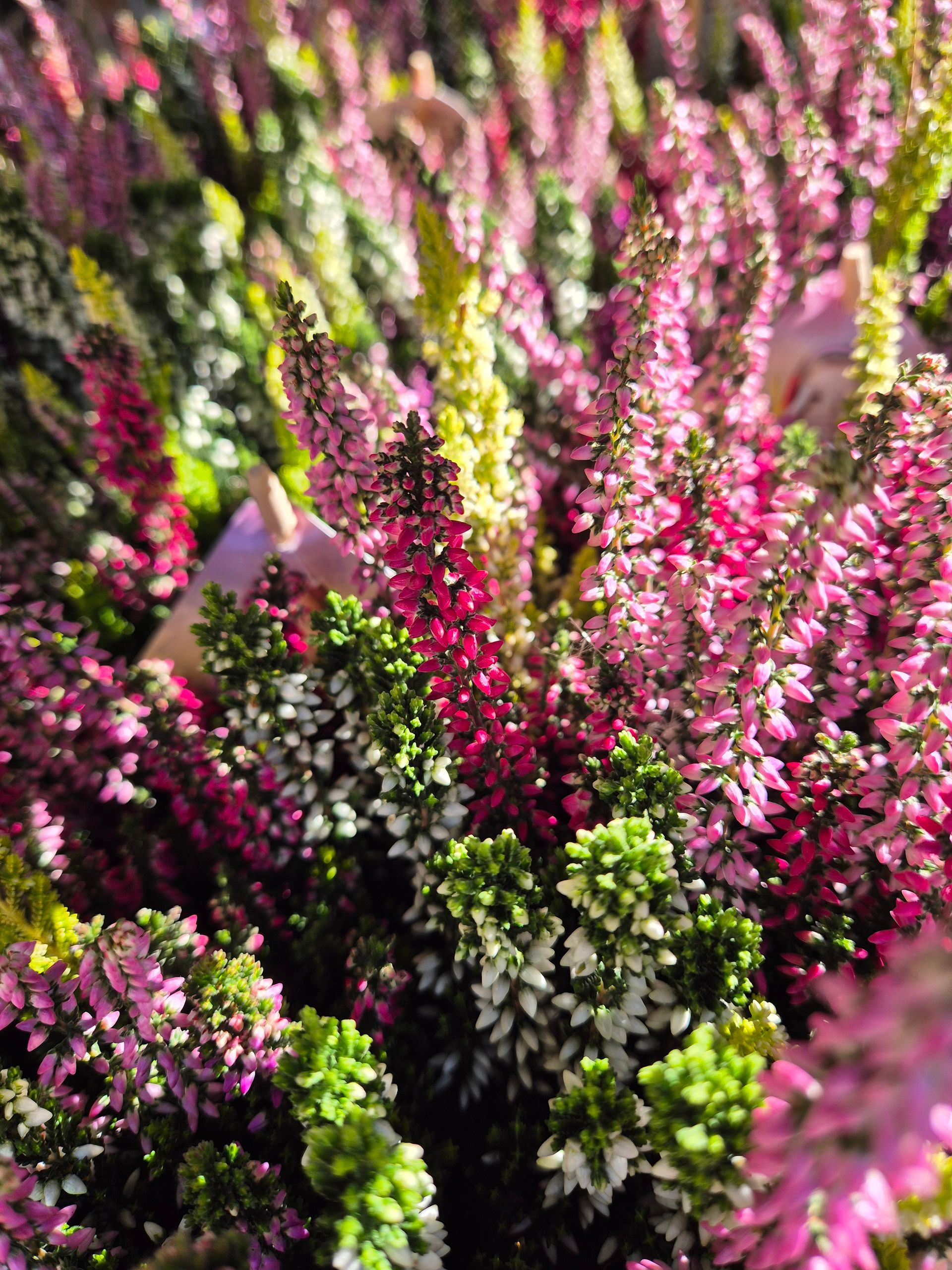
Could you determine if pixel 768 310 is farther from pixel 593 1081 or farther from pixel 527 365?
pixel 593 1081

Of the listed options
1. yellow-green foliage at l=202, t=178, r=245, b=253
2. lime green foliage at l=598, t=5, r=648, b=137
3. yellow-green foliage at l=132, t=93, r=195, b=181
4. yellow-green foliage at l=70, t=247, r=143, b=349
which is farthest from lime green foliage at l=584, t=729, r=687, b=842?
→ yellow-green foliage at l=132, t=93, r=195, b=181

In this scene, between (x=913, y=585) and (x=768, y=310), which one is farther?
(x=768, y=310)

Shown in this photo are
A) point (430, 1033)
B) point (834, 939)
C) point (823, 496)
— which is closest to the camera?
point (823, 496)

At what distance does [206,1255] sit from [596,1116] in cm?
19

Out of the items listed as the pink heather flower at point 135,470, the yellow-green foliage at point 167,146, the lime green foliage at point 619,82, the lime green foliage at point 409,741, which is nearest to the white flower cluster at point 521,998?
the lime green foliage at point 409,741

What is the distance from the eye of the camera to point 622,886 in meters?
0.39

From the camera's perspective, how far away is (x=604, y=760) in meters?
0.53

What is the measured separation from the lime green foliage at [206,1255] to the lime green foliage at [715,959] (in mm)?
255

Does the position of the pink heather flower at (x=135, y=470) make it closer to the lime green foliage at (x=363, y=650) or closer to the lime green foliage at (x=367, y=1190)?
the lime green foliage at (x=363, y=650)

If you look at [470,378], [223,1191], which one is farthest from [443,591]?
[223,1191]

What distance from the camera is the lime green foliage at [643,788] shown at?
0.45 metres

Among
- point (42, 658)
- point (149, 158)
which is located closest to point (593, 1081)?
point (42, 658)

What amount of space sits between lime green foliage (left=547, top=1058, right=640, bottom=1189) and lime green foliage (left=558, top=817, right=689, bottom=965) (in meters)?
0.06

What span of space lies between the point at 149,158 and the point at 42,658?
1.06 m
